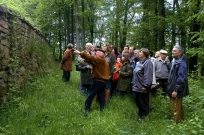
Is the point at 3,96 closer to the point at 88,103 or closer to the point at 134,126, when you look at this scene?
the point at 88,103

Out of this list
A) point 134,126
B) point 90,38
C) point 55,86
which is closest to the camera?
point 134,126

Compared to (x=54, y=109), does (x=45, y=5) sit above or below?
above

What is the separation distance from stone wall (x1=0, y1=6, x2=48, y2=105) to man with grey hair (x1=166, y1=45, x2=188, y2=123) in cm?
408

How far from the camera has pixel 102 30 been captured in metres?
28.1

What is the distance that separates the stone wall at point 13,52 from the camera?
544cm

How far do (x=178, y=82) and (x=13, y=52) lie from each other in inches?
176

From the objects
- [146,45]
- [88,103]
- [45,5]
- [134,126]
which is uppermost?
[45,5]

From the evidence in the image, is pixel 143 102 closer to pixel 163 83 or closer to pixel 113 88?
pixel 163 83

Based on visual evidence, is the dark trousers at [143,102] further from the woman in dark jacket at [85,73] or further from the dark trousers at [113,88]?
the woman in dark jacket at [85,73]

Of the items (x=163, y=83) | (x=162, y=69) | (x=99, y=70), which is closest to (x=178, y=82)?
(x=99, y=70)

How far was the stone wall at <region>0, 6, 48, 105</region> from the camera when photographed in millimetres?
5442

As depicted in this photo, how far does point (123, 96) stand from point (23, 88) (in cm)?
322

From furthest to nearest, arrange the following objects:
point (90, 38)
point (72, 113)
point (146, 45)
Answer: point (90, 38)
point (146, 45)
point (72, 113)

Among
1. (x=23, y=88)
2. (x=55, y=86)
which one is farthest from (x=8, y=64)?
(x=55, y=86)
